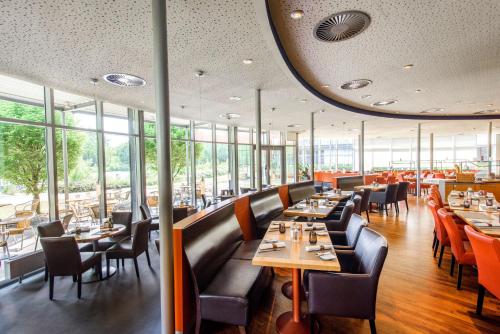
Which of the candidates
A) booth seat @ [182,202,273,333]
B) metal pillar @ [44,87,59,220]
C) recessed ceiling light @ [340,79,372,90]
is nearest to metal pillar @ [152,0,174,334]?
booth seat @ [182,202,273,333]

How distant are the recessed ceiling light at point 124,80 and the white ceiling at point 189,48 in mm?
142

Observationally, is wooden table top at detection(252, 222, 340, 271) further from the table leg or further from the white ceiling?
the white ceiling

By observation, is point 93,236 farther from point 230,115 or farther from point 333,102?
point 333,102

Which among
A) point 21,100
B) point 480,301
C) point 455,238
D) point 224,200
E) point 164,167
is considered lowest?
point 480,301

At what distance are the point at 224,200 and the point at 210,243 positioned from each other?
1.62 metres

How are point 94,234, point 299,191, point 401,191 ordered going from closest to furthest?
point 94,234
point 299,191
point 401,191

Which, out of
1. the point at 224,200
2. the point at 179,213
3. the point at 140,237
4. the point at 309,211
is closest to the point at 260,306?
the point at 224,200

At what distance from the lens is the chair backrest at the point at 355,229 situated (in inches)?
119

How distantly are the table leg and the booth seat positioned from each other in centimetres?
33

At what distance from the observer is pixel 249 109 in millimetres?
7168

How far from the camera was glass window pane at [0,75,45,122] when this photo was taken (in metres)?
A: 4.13

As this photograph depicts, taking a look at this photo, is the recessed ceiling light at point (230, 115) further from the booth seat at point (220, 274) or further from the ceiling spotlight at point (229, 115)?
the booth seat at point (220, 274)

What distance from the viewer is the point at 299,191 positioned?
6820 mm

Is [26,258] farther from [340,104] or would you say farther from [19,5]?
[340,104]
